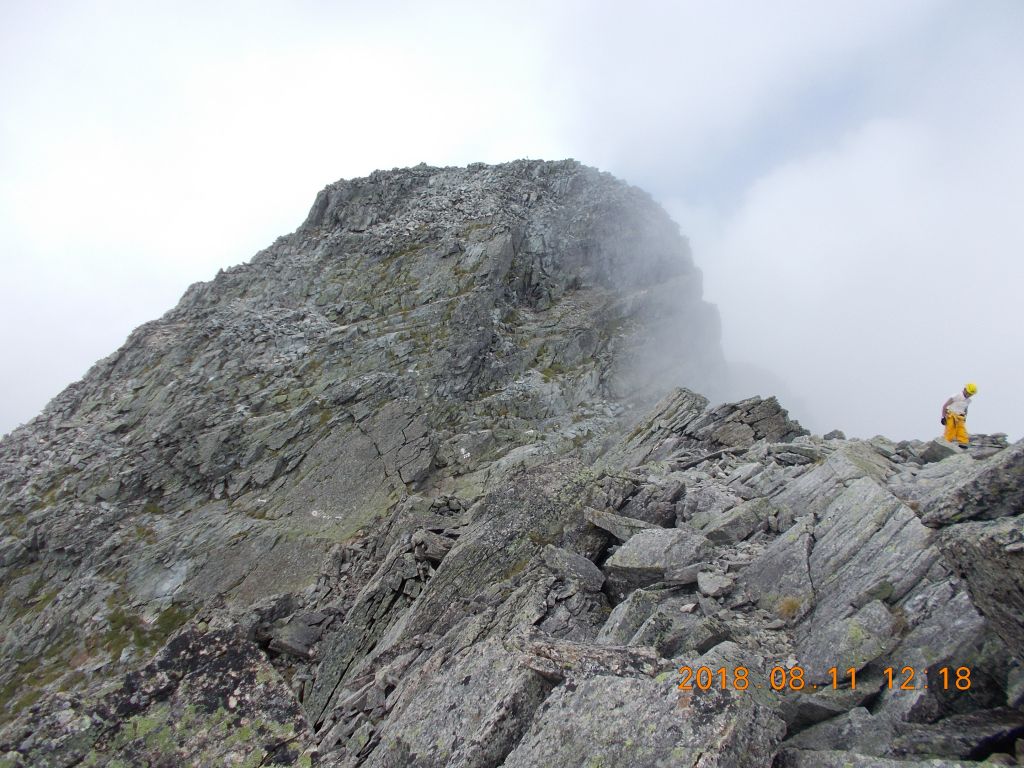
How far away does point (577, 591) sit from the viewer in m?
15.2

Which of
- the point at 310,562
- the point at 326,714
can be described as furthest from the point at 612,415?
the point at 326,714

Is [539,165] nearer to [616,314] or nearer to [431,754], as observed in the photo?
[616,314]

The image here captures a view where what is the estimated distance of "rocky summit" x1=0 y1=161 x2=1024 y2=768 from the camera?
7.24 metres

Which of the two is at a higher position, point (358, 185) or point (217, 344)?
point (358, 185)

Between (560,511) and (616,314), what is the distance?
60728 mm
